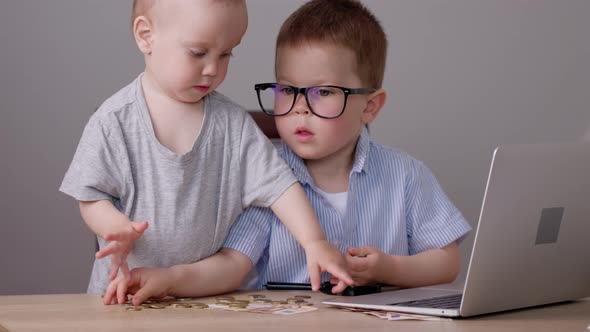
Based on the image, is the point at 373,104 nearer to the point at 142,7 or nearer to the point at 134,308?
the point at 142,7

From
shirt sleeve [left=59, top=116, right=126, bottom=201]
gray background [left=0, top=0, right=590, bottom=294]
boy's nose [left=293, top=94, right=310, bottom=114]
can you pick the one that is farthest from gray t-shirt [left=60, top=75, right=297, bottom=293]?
gray background [left=0, top=0, right=590, bottom=294]

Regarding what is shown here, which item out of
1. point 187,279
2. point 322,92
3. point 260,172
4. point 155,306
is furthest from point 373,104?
point 155,306

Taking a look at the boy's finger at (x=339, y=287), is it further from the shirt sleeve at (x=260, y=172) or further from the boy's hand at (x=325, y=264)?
the shirt sleeve at (x=260, y=172)

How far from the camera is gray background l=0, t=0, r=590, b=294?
2664mm

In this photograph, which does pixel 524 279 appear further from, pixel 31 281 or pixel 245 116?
pixel 31 281

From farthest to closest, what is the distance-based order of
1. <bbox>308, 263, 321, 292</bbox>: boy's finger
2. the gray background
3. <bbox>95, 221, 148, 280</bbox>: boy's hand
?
1. the gray background
2. <bbox>308, 263, 321, 292</bbox>: boy's finger
3. <bbox>95, 221, 148, 280</bbox>: boy's hand

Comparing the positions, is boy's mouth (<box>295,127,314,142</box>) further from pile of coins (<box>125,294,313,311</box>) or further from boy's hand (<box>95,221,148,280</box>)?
boy's hand (<box>95,221,148,280</box>)

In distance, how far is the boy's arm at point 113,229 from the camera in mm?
1274

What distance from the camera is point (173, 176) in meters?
1.47

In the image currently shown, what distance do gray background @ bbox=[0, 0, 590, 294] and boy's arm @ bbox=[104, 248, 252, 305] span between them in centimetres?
128

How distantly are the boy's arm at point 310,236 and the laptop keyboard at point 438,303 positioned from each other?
13cm

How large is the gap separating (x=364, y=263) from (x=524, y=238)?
1.18ft

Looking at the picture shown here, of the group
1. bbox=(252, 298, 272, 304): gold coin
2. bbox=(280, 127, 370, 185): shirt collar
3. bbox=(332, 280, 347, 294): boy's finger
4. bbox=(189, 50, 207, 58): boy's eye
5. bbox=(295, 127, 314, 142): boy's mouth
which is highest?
bbox=(189, 50, 207, 58): boy's eye

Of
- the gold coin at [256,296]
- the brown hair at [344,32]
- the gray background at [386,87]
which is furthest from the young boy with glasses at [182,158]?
the gray background at [386,87]
